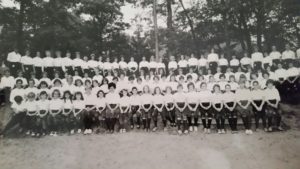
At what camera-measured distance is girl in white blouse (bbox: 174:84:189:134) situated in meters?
7.00

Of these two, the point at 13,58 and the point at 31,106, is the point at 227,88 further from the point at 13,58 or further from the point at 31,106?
the point at 13,58

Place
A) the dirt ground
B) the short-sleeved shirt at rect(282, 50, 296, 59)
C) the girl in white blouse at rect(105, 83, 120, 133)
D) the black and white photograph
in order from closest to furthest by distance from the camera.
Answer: the dirt ground, the black and white photograph, the girl in white blouse at rect(105, 83, 120, 133), the short-sleeved shirt at rect(282, 50, 296, 59)

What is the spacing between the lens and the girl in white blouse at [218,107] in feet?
22.5

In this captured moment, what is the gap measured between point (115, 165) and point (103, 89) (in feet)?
9.23

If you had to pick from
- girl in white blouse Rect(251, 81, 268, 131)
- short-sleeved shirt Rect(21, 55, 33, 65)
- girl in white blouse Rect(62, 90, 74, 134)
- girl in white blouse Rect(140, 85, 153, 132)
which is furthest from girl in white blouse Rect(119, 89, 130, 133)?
short-sleeved shirt Rect(21, 55, 33, 65)

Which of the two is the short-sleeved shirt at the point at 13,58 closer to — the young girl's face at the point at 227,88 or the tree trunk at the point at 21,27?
the tree trunk at the point at 21,27

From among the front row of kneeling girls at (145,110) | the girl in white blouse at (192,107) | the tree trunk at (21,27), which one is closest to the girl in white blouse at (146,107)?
the front row of kneeling girls at (145,110)

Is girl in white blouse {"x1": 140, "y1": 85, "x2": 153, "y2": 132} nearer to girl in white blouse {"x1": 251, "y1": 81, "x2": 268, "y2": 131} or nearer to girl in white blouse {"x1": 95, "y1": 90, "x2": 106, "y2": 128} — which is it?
girl in white blouse {"x1": 95, "y1": 90, "x2": 106, "y2": 128}

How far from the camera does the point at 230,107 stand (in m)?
6.93

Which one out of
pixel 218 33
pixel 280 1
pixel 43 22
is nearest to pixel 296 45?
pixel 280 1

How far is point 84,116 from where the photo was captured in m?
7.13

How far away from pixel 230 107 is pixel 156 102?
1531 mm

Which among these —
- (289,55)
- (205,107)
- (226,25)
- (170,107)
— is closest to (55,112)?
(170,107)

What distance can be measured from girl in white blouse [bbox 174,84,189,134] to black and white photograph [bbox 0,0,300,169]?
21 mm
